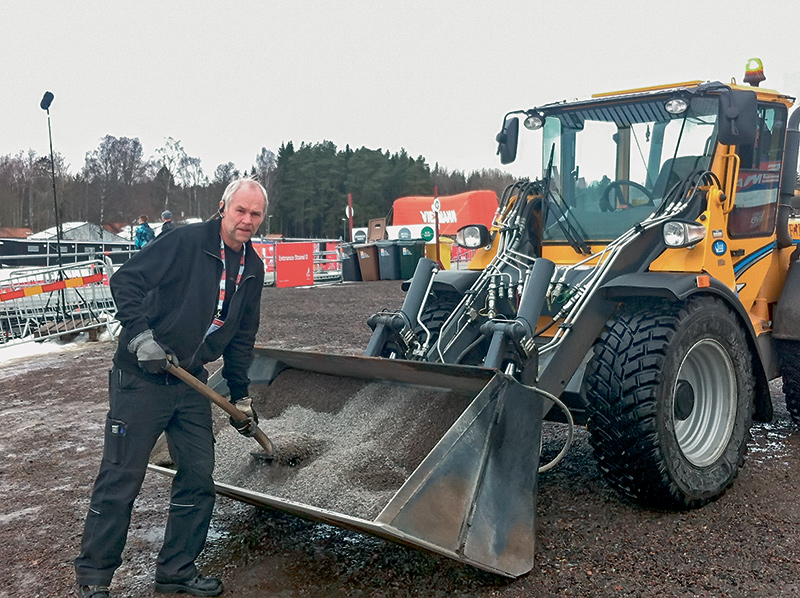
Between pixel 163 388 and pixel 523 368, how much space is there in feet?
5.62

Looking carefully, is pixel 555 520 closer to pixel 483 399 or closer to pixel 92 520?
pixel 483 399

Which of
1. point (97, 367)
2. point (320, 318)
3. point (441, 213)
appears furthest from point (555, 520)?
point (441, 213)

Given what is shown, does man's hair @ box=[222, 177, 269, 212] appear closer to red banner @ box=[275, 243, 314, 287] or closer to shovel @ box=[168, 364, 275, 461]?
shovel @ box=[168, 364, 275, 461]

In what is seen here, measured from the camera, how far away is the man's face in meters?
3.37

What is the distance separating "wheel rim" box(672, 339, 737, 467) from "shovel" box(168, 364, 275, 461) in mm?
2211

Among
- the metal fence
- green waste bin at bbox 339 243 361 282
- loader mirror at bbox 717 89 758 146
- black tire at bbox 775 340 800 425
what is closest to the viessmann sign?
green waste bin at bbox 339 243 361 282

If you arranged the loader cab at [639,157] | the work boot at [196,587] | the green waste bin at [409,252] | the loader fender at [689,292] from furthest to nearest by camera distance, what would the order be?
the green waste bin at [409,252] → the loader cab at [639,157] → the loader fender at [689,292] → the work boot at [196,587]

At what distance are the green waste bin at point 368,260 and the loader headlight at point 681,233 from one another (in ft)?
55.3

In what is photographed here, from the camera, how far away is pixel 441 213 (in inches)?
998

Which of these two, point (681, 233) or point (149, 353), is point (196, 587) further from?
point (681, 233)

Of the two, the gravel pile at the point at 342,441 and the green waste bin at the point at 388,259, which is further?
the green waste bin at the point at 388,259

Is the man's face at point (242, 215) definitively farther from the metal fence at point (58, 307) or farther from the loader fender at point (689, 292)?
the metal fence at point (58, 307)

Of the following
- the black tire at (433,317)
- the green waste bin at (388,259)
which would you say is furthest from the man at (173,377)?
the green waste bin at (388,259)

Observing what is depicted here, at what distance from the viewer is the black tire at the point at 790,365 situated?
5074 millimetres
